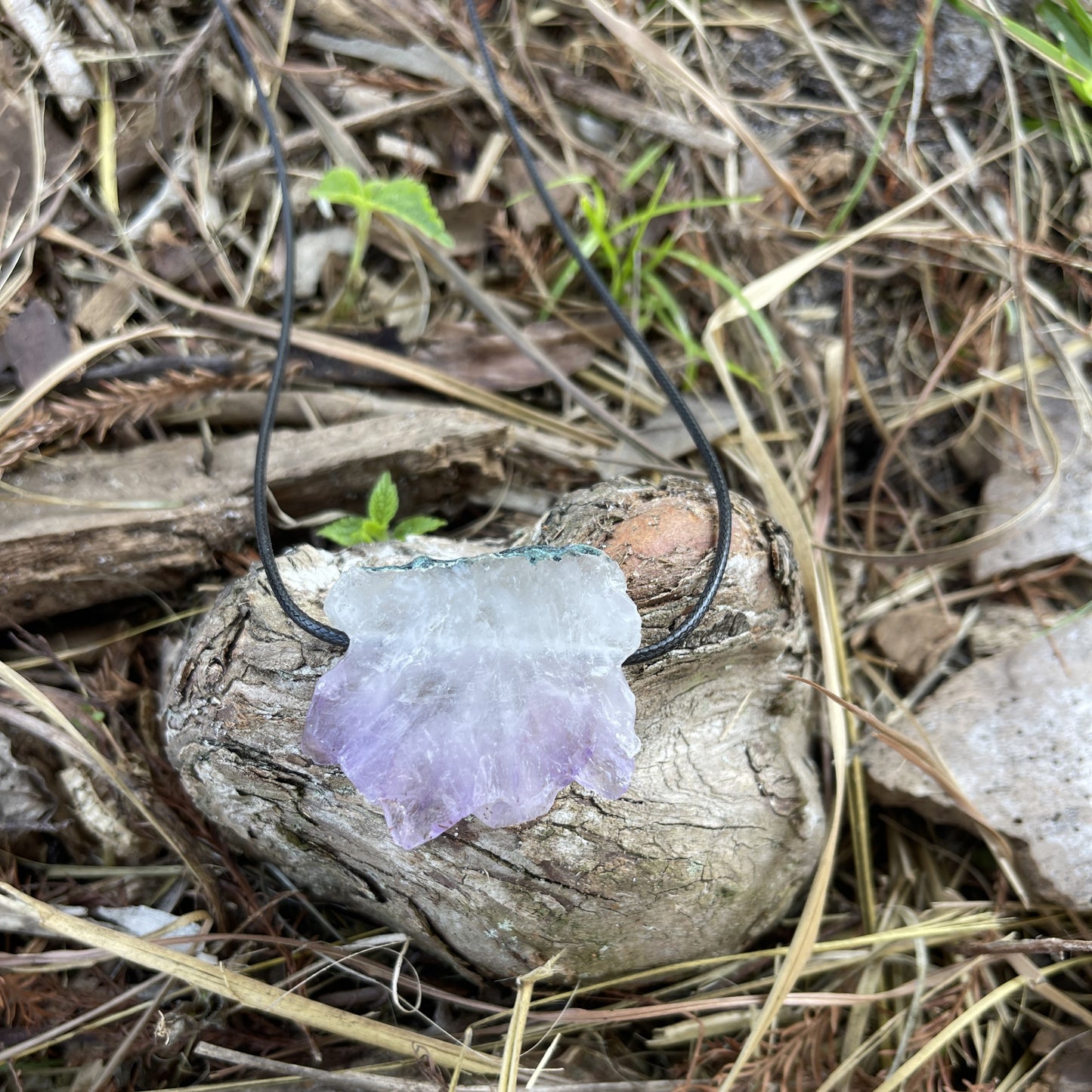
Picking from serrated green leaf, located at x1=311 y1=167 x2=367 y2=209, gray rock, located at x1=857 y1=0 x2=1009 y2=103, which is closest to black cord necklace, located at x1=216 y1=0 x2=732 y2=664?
serrated green leaf, located at x1=311 y1=167 x2=367 y2=209

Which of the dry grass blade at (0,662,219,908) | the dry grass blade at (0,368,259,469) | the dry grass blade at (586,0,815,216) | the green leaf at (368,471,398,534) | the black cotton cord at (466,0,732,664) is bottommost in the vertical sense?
the dry grass blade at (0,662,219,908)

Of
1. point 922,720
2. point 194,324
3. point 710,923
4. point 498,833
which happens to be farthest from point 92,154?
point 922,720

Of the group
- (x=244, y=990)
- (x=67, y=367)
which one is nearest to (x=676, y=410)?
(x=67, y=367)

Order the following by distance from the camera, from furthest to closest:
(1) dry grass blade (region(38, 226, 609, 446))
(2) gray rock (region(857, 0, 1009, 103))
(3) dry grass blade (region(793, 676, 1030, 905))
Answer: (2) gray rock (region(857, 0, 1009, 103))
(1) dry grass blade (region(38, 226, 609, 446))
(3) dry grass blade (region(793, 676, 1030, 905))

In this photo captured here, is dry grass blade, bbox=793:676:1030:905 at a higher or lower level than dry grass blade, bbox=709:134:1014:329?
lower

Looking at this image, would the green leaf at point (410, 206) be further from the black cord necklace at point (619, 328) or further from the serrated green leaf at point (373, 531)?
the serrated green leaf at point (373, 531)

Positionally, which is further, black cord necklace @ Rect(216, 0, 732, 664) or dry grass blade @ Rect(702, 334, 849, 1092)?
dry grass blade @ Rect(702, 334, 849, 1092)

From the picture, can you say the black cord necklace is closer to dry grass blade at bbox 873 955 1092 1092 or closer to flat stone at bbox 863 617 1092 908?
flat stone at bbox 863 617 1092 908
